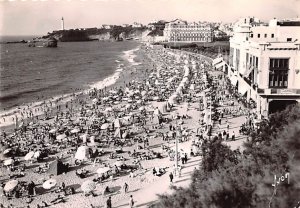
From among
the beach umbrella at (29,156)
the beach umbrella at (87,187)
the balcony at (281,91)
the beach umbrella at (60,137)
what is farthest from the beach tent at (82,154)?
the balcony at (281,91)

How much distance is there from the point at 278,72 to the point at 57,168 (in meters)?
21.2

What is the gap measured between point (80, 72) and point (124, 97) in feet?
145

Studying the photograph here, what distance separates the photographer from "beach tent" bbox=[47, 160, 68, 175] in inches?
1129

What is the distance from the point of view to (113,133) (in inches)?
1487

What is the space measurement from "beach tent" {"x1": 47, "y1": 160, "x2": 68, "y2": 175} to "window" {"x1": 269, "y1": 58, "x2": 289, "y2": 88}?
2016 centimetres

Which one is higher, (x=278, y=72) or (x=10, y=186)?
(x=278, y=72)

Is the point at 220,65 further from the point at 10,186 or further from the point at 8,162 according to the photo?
the point at 10,186

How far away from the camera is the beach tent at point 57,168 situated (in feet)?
94.1

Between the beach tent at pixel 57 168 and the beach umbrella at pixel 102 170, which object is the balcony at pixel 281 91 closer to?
the beach umbrella at pixel 102 170

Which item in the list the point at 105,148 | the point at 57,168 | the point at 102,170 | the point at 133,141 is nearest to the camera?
the point at 102,170

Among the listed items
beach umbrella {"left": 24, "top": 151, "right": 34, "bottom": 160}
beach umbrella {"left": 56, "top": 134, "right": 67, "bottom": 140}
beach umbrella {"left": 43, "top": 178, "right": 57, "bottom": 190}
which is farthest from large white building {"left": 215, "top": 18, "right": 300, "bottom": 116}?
beach umbrella {"left": 24, "top": 151, "right": 34, "bottom": 160}

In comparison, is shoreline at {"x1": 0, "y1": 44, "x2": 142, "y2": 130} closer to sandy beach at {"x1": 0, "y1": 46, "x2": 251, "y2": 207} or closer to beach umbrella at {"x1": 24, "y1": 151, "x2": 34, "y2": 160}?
sandy beach at {"x1": 0, "y1": 46, "x2": 251, "y2": 207}

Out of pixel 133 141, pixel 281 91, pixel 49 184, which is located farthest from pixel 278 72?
pixel 49 184

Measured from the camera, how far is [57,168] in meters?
28.7
